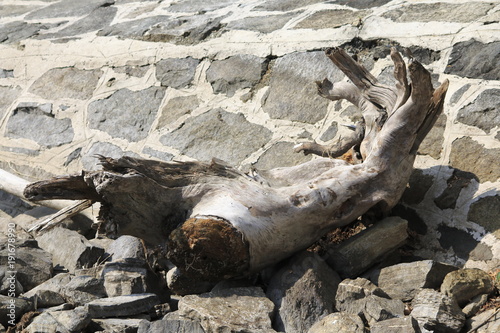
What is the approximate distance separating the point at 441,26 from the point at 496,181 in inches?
52.7

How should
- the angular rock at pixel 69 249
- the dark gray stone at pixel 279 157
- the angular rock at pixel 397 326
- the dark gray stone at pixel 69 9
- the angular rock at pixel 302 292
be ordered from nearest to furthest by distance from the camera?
the angular rock at pixel 397 326 < the angular rock at pixel 302 292 < the angular rock at pixel 69 249 < the dark gray stone at pixel 279 157 < the dark gray stone at pixel 69 9

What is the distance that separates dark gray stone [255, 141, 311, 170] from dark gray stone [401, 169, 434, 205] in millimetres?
727

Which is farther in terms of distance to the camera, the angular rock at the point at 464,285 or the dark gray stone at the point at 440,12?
the dark gray stone at the point at 440,12

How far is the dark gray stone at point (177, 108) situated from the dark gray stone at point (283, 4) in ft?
3.77

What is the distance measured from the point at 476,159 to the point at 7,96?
4.06 metres

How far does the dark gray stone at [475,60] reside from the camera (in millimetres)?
4496

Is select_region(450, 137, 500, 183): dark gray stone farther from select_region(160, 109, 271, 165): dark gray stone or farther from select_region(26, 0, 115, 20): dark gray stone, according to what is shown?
select_region(26, 0, 115, 20): dark gray stone

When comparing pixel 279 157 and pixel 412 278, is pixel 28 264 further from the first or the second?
pixel 412 278

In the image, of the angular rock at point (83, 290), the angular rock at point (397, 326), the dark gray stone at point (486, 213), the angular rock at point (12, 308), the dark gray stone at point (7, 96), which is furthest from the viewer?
the dark gray stone at point (7, 96)

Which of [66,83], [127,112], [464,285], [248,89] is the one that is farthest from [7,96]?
[464,285]

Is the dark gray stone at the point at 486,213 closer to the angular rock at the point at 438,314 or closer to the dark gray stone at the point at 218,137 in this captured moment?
the angular rock at the point at 438,314

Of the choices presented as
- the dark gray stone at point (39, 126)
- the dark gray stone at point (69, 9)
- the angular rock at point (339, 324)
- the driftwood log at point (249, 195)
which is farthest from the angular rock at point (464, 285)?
the dark gray stone at point (69, 9)

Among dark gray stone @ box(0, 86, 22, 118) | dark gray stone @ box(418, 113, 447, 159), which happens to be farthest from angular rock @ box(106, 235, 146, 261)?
dark gray stone @ box(0, 86, 22, 118)

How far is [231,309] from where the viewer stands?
334 centimetres
